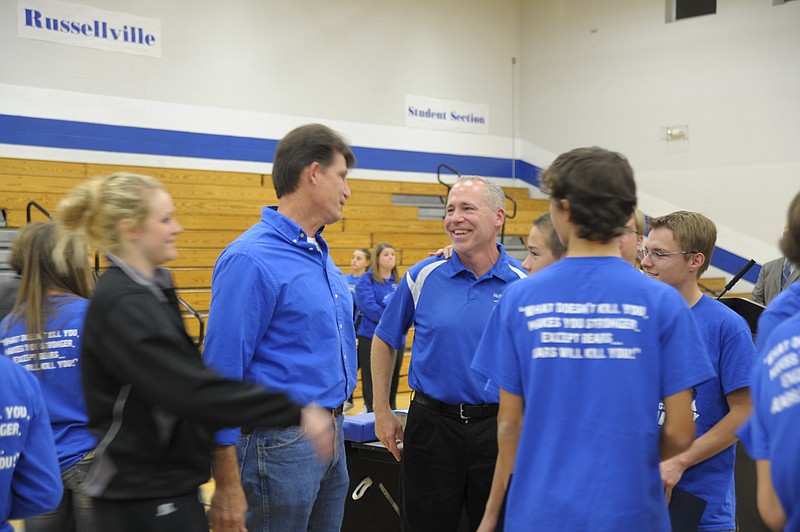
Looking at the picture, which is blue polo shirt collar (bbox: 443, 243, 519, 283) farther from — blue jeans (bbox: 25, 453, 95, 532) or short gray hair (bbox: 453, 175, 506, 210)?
blue jeans (bbox: 25, 453, 95, 532)

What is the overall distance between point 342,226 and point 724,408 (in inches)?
370

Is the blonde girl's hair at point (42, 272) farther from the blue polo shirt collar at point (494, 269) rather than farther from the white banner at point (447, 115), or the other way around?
the white banner at point (447, 115)

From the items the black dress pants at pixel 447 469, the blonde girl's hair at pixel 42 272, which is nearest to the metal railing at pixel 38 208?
the blonde girl's hair at pixel 42 272

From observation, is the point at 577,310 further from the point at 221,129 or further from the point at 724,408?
the point at 221,129

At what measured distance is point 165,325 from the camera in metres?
1.81

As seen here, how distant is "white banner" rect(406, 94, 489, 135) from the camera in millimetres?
13086

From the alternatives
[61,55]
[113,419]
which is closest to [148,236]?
[113,419]

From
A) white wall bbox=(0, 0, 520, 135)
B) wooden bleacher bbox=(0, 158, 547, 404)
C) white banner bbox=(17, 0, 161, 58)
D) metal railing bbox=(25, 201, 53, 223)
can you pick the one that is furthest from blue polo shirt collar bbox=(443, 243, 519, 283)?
white banner bbox=(17, 0, 161, 58)

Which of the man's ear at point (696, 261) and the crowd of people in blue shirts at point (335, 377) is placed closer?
the crowd of people in blue shirts at point (335, 377)

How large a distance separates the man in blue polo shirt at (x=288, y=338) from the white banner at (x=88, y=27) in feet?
27.2

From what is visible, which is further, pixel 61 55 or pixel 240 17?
pixel 240 17

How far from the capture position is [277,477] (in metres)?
2.42

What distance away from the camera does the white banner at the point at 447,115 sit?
515 inches

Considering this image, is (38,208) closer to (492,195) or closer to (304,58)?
(304,58)
